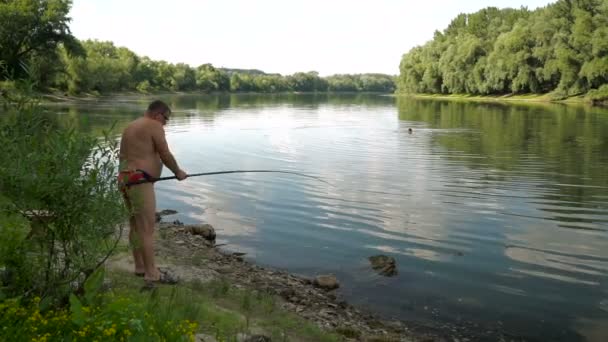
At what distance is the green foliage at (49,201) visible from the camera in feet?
15.5

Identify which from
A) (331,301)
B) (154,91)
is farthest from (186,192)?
(154,91)

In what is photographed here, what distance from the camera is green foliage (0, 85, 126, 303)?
4.73 m

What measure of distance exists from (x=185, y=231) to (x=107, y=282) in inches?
247

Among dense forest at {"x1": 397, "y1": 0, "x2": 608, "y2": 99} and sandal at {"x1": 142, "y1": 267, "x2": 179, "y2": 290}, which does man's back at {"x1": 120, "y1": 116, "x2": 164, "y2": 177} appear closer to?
sandal at {"x1": 142, "y1": 267, "x2": 179, "y2": 290}

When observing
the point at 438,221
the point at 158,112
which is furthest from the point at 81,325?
the point at 438,221

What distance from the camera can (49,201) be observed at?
4.91 metres

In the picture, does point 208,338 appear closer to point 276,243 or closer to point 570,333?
point 570,333

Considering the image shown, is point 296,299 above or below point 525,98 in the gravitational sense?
below

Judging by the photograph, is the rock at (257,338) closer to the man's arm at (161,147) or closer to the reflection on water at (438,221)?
the man's arm at (161,147)

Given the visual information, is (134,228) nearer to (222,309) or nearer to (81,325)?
(222,309)

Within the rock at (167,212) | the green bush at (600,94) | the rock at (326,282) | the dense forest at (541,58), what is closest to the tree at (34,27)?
the rock at (167,212)

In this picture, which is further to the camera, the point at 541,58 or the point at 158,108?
the point at 541,58

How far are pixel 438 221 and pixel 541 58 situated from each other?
73.9 metres

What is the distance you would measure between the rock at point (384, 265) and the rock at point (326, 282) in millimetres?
1082
